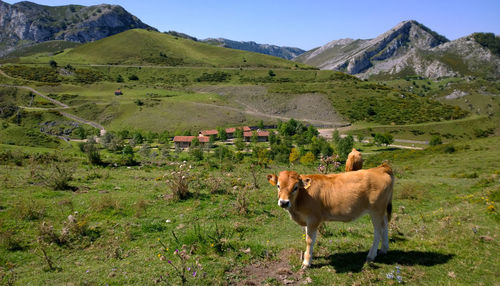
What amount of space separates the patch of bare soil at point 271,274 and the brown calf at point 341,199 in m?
0.49

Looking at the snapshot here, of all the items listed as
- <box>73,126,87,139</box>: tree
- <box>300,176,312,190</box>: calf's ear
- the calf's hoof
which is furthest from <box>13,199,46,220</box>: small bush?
<box>73,126,87,139</box>: tree

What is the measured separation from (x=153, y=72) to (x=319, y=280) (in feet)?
572

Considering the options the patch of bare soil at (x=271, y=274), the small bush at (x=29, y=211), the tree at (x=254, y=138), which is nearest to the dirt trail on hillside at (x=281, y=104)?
the tree at (x=254, y=138)

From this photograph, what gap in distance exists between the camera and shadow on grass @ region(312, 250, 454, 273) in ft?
24.9

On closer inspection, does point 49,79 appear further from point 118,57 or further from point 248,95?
point 248,95

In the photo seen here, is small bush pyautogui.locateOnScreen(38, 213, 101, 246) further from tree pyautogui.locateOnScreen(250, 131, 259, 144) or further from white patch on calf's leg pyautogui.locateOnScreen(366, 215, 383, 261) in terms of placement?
tree pyautogui.locateOnScreen(250, 131, 259, 144)

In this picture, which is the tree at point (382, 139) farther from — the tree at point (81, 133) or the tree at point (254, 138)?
the tree at point (81, 133)

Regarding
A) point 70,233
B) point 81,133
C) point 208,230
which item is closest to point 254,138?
point 81,133

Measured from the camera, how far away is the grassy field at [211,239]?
739 cm

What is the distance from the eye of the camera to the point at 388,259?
309 inches

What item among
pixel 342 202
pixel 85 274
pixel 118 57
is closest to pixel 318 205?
pixel 342 202

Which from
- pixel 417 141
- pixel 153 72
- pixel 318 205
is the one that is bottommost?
pixel 417 141

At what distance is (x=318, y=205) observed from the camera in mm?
7562

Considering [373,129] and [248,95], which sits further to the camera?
[248,95]
